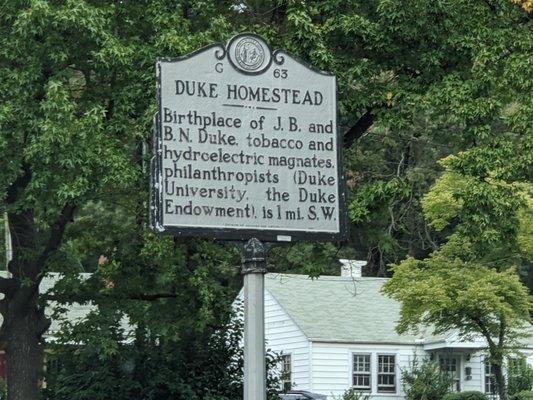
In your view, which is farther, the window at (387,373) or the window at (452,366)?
the window at (452,366)

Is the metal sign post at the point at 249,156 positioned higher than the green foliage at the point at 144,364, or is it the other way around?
the metal sign post at the point at 249,156

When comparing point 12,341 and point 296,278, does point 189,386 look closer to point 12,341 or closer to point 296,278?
point 12,341

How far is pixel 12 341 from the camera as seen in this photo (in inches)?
797

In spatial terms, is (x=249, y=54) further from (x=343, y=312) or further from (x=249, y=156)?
(x=343, y=312)

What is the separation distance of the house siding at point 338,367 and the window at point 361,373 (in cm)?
17

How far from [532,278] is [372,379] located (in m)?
21.0

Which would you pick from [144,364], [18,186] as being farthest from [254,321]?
[144,364]

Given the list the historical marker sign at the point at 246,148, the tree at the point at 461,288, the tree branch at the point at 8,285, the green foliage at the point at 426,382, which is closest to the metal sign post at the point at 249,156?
the historical marker sign at the point at 246,148

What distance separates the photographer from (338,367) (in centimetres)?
3700

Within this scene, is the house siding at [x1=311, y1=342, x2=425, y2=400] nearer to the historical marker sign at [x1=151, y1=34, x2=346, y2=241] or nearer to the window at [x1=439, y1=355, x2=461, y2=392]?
the window at [x1=439, y1=355, x2=461, y2=392]

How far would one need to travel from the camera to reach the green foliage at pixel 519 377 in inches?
1421

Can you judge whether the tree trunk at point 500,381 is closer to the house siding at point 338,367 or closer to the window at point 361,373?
the house siding at point 338,367

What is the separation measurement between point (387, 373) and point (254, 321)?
27713 millimetres

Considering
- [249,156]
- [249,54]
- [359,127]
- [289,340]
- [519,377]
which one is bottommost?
[519,377]
